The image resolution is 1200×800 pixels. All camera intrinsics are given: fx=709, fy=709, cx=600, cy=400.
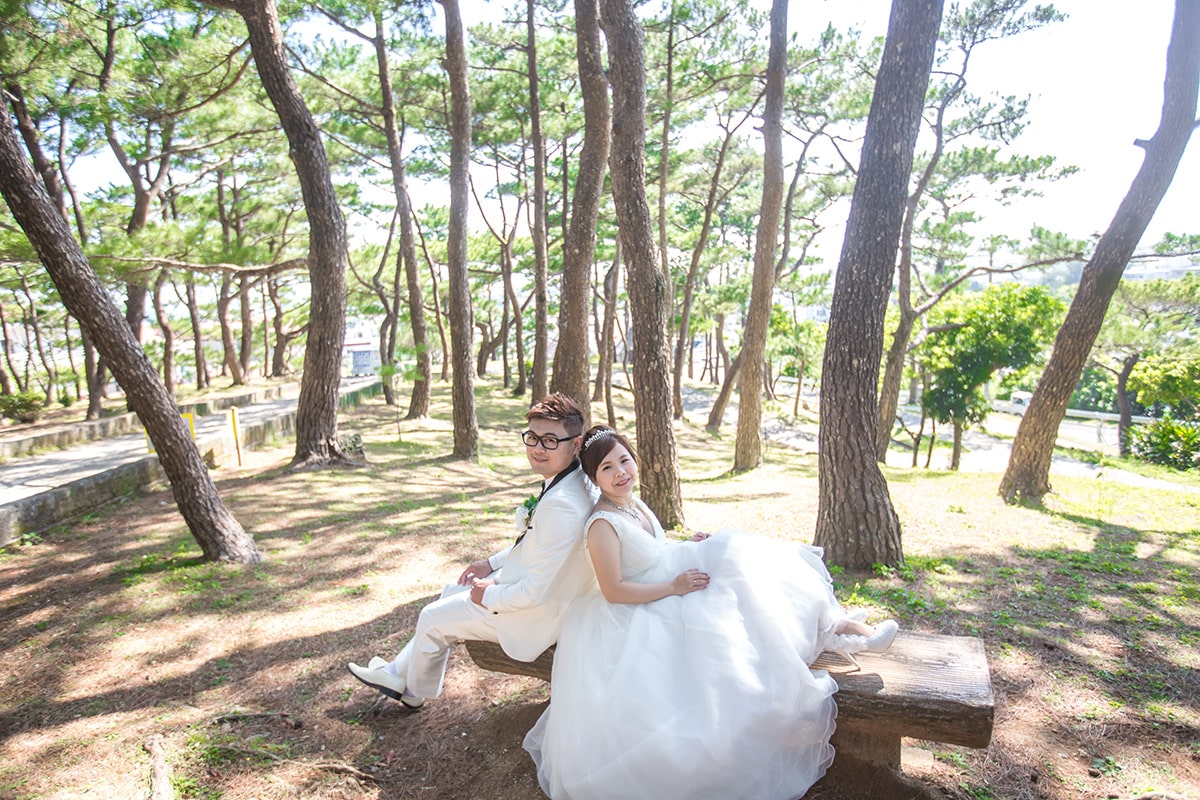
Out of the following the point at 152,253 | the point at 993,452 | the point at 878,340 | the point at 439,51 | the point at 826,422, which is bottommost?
the point at 993,452

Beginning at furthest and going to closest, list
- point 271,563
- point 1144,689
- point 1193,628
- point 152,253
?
point 152,253
point 271,563
point 1193,628
point 1144,689

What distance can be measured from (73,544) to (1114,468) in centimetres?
1740

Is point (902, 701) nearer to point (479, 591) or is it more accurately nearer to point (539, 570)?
point (539, 570)

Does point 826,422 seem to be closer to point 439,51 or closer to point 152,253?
point 152,253

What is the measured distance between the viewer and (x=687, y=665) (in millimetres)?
2246

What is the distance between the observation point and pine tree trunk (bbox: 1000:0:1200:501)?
21.4 feet

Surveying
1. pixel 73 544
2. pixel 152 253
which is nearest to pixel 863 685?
pixel 73 544

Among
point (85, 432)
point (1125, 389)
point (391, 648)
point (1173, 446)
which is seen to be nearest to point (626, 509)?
point (391, 648)

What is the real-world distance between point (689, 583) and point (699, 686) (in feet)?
1.24

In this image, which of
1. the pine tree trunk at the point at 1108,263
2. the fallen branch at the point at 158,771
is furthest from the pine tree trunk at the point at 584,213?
the fallen branch at the point at 158,771

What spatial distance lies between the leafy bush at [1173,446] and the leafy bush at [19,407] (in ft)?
76.9

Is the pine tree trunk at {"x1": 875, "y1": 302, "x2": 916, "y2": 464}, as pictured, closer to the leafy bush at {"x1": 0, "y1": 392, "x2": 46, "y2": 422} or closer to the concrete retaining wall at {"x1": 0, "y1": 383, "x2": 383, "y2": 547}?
the concrete retaining wall at {"x1": 0, "y1": 383, "x2": 383, "y2": 547}

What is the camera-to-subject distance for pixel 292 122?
7.19 metres

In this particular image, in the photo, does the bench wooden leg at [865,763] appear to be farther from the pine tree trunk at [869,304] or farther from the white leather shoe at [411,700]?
the pine tree trunk at [869,304]
